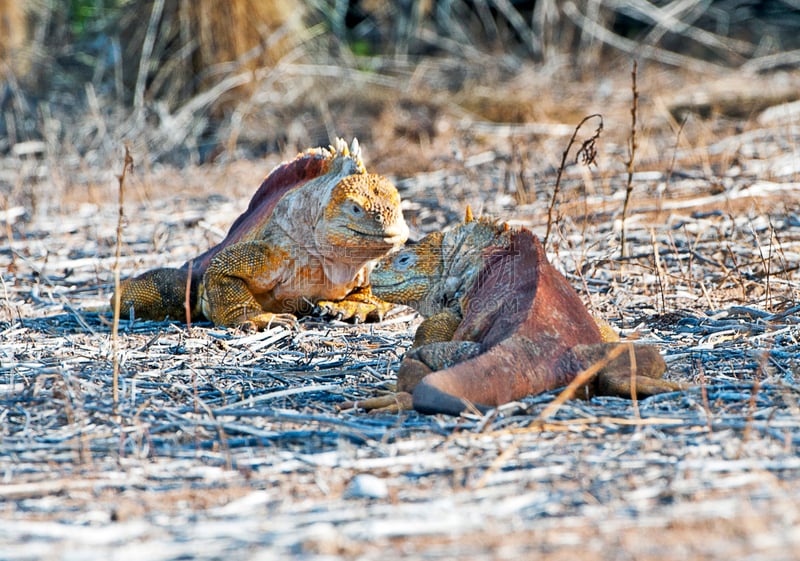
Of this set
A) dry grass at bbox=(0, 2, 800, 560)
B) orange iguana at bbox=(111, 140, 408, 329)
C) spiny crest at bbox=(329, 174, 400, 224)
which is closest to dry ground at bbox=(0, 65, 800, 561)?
dry grass at bbox=(0, 2, 800, 560)

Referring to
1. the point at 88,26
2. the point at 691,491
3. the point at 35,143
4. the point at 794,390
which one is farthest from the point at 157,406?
the point at 88,26

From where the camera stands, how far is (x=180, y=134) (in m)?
12.2

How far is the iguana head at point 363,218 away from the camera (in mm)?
5605

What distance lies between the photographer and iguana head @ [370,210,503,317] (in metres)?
5.10

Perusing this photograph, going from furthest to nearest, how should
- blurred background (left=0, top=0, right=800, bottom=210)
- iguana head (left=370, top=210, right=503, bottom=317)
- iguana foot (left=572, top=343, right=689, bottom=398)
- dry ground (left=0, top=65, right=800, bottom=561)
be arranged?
blurred background (left=0, top=0, right=800, bottom=210), iguana head (left=370, top=210, right=503, bottom=317), iguana foot (left=572, top=343, right=689, bottom=398), dry ground (left=0, top=65, right=800, bottom=561)

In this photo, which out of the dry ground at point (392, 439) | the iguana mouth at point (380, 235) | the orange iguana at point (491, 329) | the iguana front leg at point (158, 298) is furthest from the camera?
the iguana front leg at point (158, 298)

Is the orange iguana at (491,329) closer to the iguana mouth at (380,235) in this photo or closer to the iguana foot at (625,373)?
the iguana foot at (625,373)

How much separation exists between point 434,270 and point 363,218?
66cm

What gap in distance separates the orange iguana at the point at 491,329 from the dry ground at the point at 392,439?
111mm

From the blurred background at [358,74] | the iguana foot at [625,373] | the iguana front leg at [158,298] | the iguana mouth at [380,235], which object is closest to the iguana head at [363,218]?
the iguana mouth at [380,235]

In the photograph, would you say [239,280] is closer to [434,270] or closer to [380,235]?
[380,235]

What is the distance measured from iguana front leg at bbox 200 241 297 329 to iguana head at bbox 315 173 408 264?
0.45m

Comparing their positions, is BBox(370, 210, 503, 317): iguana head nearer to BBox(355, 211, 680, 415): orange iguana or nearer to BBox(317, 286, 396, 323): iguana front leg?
BBox(355, 211, 680, 415): orange iguana

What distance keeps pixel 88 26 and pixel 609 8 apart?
722 cm
